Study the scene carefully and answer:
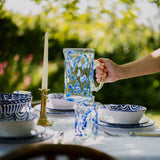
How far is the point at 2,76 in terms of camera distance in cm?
474

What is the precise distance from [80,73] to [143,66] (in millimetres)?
498

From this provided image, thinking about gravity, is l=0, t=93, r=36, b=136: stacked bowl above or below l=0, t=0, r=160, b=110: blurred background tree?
below

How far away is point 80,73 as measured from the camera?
1404mm

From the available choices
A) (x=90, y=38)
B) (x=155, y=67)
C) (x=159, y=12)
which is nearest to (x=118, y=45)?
(x=90, y=38)

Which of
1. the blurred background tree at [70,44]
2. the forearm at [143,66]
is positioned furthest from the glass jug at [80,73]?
the blurred background tree at [70,44]

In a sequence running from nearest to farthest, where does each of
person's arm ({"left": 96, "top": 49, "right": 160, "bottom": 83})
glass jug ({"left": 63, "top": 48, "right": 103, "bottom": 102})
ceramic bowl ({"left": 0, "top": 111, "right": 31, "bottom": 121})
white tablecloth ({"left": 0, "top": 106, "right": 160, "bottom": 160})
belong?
white tablecloth ({"left": 0, "top": 106, "right": 160, "bottom": 160})
ceramic bowl ({"left": 0, "top": 111, "right": 31, "bottom": 121})
glass jug ({"left": 63, "top": 48, "right": 103, "bottom": 102})
person's arm ({"left": 96, "top": 49, "right": 160, "bottom": 83})

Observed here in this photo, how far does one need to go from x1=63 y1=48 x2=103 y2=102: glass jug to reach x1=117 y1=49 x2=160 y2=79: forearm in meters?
0.42

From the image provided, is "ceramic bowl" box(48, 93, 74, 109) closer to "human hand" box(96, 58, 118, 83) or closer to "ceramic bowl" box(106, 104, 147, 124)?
"human hand" box(96, 58, 118, 83)

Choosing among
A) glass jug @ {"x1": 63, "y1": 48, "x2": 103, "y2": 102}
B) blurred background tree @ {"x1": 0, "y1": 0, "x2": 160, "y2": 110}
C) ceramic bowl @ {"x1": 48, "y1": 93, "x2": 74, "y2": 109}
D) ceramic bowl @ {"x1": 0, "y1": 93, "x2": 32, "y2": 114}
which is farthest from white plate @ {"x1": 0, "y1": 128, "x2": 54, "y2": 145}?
blurred background tree @ {"x1": 0, "y1": 0, "x2": 160, "y2": 110}

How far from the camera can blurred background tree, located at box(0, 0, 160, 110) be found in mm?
4453

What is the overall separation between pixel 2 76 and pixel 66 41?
112 centimetres

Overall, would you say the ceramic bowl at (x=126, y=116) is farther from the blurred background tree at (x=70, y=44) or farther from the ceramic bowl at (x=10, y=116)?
the blurred background tree at (x=70, y=44)

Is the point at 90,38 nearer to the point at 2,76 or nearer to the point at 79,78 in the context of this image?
the point at 2,76

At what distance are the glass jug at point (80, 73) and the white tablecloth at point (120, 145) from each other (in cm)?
16
